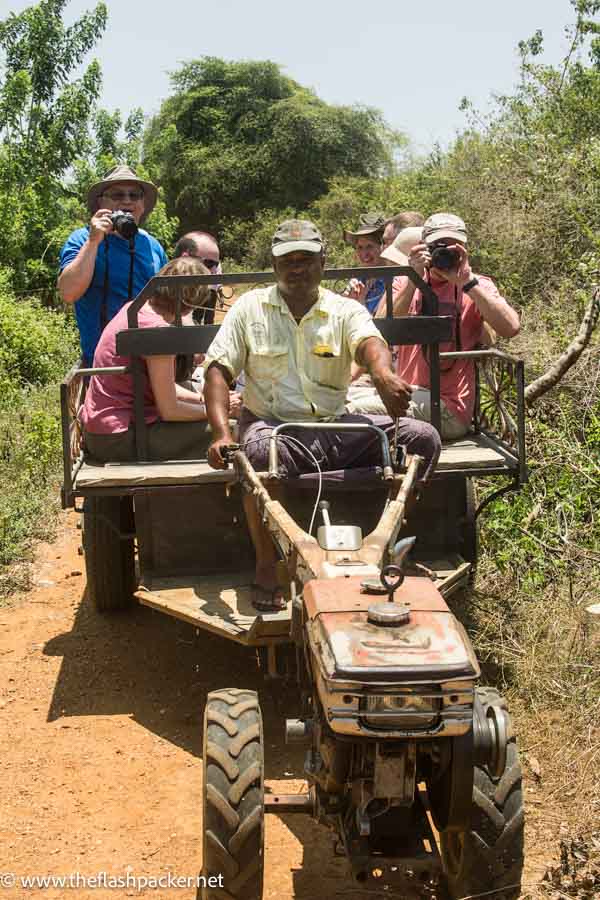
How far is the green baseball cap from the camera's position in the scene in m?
4.68

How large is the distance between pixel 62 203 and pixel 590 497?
10421mm

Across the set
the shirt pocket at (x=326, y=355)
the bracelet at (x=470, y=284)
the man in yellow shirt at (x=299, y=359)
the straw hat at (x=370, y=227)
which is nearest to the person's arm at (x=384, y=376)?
the man in yellow shirt at (x=299, y=359)

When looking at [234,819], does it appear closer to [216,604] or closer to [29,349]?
[216,604]

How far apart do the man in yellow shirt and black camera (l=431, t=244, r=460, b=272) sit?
0.93 m

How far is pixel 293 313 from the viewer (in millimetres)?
4879

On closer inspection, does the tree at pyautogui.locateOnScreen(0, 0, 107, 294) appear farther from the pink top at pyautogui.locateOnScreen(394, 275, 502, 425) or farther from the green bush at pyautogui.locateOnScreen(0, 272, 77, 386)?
the pink top at pyautogui.locateOnScreen(394, 275, 502, 425)

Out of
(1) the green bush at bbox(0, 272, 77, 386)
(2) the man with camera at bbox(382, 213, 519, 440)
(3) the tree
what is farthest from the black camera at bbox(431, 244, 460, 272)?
(3) the tree

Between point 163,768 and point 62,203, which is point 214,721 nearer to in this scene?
point 163,768

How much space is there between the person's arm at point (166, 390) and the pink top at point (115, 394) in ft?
0.31

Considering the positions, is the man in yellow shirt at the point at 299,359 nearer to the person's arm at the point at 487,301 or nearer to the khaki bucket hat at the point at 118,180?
the person's arm at the point at 487,301

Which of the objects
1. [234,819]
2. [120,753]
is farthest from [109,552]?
[234,819]

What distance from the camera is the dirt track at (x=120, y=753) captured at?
12.6 ft

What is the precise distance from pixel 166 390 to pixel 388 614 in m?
2.69

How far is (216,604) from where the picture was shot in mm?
4777
